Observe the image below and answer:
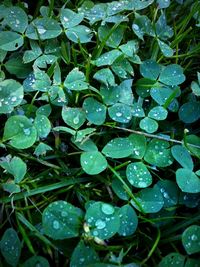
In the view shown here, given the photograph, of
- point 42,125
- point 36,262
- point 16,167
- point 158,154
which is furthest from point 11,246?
point 158,154

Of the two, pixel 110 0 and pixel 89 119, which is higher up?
pixel 110 0

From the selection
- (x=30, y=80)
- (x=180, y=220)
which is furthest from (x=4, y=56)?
(x=180, y=220)

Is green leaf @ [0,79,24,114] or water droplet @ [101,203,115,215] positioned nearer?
water droplet @ [101,203,115,215]

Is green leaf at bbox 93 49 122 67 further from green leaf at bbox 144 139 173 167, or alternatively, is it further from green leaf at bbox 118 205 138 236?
green leaf at bbox 118 205 138 236

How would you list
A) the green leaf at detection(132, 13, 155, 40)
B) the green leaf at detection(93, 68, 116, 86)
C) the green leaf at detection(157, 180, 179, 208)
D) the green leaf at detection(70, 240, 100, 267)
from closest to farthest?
the green leaf at detection(70, 240, 100, 267) → the green leaf at detection(157, 180, 179, 208) → the green leaf at detection(93, 68, 116, 86) → the green leaf at detection(132, 13, 155, 40)

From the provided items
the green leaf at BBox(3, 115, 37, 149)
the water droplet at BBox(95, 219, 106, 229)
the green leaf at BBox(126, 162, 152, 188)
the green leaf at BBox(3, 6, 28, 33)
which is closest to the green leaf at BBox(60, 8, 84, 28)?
the green leaf at BBox(3, 6, 28, 33)

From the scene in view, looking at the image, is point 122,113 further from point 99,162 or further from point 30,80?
point 30,80

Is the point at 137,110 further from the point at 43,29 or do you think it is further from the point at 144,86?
the point at 43,29
